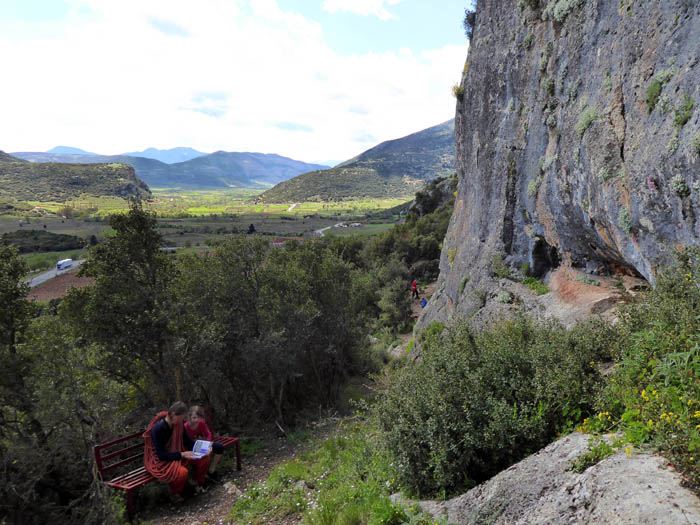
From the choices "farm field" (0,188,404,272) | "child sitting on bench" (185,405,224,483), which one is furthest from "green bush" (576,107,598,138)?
"farm field" (0,188,404,272)

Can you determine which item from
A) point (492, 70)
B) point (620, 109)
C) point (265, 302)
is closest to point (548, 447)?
point (620, 109)

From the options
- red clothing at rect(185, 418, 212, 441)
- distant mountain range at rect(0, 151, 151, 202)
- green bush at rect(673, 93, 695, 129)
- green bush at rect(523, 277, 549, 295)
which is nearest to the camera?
green bush at rect(673, 93, 695, 129)

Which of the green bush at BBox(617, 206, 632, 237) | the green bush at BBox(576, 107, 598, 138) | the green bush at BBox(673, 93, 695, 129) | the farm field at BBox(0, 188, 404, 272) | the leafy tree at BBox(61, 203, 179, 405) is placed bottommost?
the farm field at BBox(0, 188, 404, 272)

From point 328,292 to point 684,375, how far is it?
12275 millimetres

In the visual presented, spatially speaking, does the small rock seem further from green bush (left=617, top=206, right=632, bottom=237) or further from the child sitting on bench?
green bush (left=617, top=206, right=632, bottom=237)

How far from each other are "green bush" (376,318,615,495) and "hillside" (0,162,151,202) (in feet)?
464

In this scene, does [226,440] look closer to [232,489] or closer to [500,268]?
[232,489]

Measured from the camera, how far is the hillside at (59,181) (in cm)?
13012

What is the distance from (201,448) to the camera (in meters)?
7.52

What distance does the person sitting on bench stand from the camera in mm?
7246

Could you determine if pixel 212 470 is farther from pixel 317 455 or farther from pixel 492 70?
pixel 492 70

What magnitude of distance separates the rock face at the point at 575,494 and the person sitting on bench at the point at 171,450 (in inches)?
192

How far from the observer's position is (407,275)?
3700cm

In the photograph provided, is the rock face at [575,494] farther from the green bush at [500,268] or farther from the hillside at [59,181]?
the hillside at [59,181]
